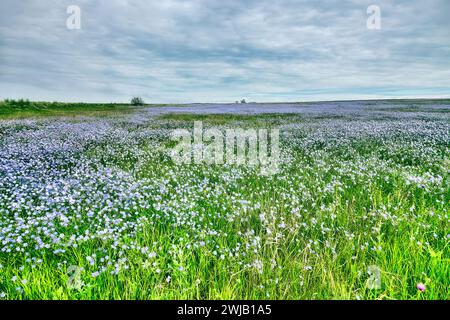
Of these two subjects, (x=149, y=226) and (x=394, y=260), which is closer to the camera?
(x=394, y=260)

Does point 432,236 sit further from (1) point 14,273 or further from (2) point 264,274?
(1) point 14,273

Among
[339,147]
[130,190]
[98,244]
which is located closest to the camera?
[98,244]

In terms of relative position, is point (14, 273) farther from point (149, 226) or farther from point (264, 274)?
point (264, 274)

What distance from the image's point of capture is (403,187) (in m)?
5.62

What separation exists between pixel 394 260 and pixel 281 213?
167 cm

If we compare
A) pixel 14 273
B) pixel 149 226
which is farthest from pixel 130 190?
pixel 14 273

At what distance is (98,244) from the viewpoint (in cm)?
365

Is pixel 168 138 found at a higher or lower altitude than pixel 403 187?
higher

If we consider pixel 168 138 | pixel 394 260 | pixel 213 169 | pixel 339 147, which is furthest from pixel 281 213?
pixel 168 138

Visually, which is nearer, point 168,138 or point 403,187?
point 403,187

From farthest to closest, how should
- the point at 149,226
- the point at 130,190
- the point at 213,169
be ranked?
the point at 213,169, the point at 130,190, the point at 149,226

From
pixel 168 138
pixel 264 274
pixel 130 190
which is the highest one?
pixel 168 138

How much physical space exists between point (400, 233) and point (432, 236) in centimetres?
42
